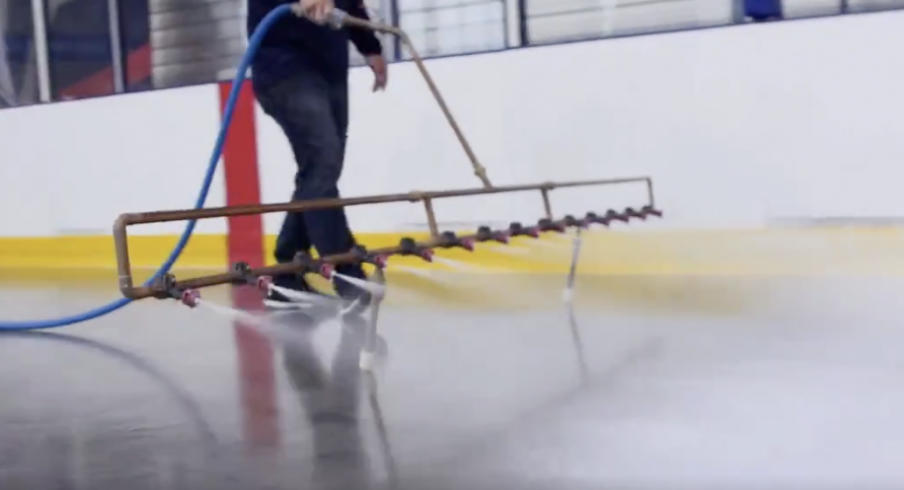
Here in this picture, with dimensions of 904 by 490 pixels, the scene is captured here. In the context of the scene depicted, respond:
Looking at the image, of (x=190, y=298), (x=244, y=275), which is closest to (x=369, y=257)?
(x=244, y=275)

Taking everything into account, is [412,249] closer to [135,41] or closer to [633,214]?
[633,214]

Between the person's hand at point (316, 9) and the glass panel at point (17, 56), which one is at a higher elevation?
the glass panel at point (17, 56)

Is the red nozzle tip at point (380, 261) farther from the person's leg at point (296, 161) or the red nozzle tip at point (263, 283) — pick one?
the person's leg at point (296, 161)

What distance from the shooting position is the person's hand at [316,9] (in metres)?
2.03

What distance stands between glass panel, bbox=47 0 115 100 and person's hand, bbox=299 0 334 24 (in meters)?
2.99

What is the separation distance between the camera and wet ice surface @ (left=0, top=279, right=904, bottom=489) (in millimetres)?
1099

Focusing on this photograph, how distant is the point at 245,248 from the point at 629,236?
1.69 metres

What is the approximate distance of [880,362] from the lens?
62.6 inches

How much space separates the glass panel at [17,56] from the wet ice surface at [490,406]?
2.91 m

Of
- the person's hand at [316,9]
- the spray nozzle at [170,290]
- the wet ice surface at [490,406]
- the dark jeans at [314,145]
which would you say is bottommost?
the wet ice surface at [490,406]

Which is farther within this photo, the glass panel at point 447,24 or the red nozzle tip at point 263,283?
the glass panel at point 447,24

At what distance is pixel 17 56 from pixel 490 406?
438 centimetres

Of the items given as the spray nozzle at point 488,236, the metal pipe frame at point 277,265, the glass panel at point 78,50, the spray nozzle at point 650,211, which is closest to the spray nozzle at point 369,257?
the metal pipe frame at point 277,265

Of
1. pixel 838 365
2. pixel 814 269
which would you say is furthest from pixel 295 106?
pixel 814 269
